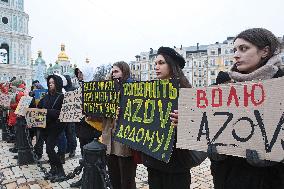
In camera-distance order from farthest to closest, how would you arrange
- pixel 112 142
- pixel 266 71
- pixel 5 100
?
pixel 5 100
pixel 112 142
pixel 266 71

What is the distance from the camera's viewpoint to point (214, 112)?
6.54ft

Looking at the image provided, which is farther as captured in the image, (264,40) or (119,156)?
(119,156)

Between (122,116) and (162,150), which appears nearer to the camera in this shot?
(162,150)

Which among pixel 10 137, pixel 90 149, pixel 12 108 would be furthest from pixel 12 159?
pixel 90 149

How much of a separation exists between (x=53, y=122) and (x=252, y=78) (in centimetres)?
415

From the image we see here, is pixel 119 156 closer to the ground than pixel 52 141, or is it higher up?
higher up

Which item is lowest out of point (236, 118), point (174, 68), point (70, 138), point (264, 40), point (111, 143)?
point (70, 138)

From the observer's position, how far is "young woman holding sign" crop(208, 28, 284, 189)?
1.79 metres

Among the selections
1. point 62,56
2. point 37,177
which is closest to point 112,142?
point 37,177

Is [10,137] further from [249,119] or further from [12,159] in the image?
[249,119]

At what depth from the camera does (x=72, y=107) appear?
492 centimetres

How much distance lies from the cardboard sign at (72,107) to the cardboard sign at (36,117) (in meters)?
0.35

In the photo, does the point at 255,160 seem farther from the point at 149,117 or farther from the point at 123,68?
the point at 123,68

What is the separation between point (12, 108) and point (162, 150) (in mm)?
6941
